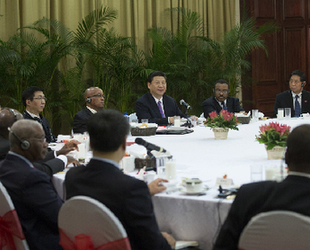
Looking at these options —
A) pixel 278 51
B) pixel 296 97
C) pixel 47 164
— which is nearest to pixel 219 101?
pixel 296 97

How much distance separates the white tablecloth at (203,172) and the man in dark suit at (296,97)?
2228mm

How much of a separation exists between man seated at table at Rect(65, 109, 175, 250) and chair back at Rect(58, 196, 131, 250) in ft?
0.40

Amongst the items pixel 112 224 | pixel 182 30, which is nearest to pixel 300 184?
pixel 112 224

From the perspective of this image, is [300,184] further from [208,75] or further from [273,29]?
[273,29]

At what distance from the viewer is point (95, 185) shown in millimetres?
1793

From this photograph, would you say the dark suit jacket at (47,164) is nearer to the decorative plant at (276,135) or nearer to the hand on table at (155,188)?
the hand on table at (155,188)

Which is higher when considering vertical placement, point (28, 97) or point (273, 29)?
point (273, 29)

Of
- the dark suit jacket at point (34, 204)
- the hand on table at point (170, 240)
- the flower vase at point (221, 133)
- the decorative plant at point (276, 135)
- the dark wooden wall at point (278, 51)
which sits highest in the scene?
the dark wooden wall at point (278, 51)

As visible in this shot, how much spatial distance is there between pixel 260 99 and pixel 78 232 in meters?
8.03

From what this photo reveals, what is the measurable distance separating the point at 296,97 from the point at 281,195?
5422mm

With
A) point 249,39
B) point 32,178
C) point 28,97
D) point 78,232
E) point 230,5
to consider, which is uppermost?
point 230,5

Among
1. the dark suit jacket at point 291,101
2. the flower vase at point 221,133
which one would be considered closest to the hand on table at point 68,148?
the flower vase at point 221,133

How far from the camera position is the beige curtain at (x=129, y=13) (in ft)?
22.2

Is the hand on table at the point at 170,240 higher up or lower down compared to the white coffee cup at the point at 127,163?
lower down
